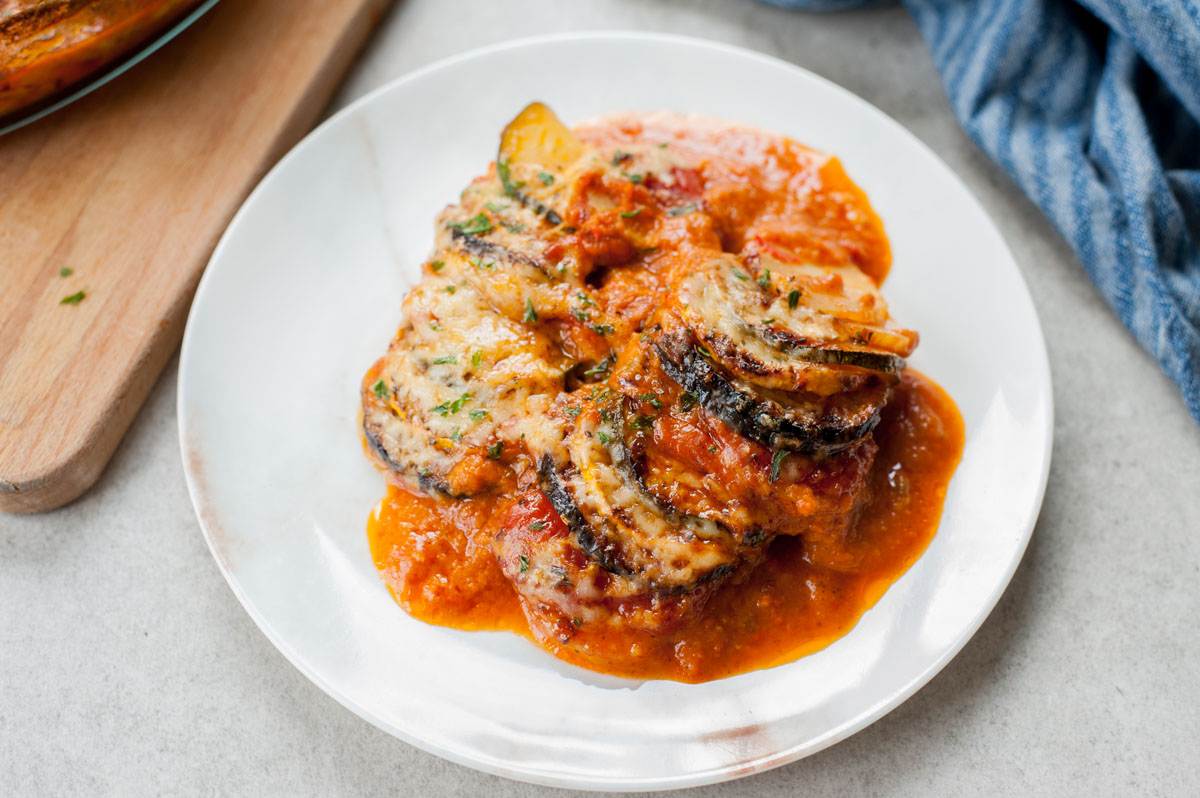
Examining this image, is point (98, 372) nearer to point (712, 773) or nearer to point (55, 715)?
point (55, 715)

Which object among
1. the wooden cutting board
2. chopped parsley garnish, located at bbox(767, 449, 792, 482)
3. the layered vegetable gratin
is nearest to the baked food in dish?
the wooden cutting board

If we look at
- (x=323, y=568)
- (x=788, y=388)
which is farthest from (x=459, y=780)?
(x=788, y=388)

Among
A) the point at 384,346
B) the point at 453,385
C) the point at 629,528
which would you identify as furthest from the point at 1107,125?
the point at 384,346

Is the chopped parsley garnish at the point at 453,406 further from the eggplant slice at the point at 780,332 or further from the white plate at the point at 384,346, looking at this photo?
the eggplant slice at the point at 780,332

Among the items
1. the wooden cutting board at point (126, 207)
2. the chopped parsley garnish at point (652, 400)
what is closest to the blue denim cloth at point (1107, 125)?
the chopped parsley garnish at point (652, 400)

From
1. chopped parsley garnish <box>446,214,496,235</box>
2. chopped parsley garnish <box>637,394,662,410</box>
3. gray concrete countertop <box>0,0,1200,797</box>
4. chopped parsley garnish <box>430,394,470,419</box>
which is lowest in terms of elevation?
gray concrete countertop <box>0,0,1200,797</box>

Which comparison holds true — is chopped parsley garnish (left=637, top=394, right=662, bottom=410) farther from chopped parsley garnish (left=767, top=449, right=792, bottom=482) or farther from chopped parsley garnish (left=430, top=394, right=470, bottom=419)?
chopped parsley garnish (left=430, top=394, right=470, bottom=419)

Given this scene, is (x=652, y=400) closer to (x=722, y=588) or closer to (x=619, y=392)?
(x=619, y=392)
